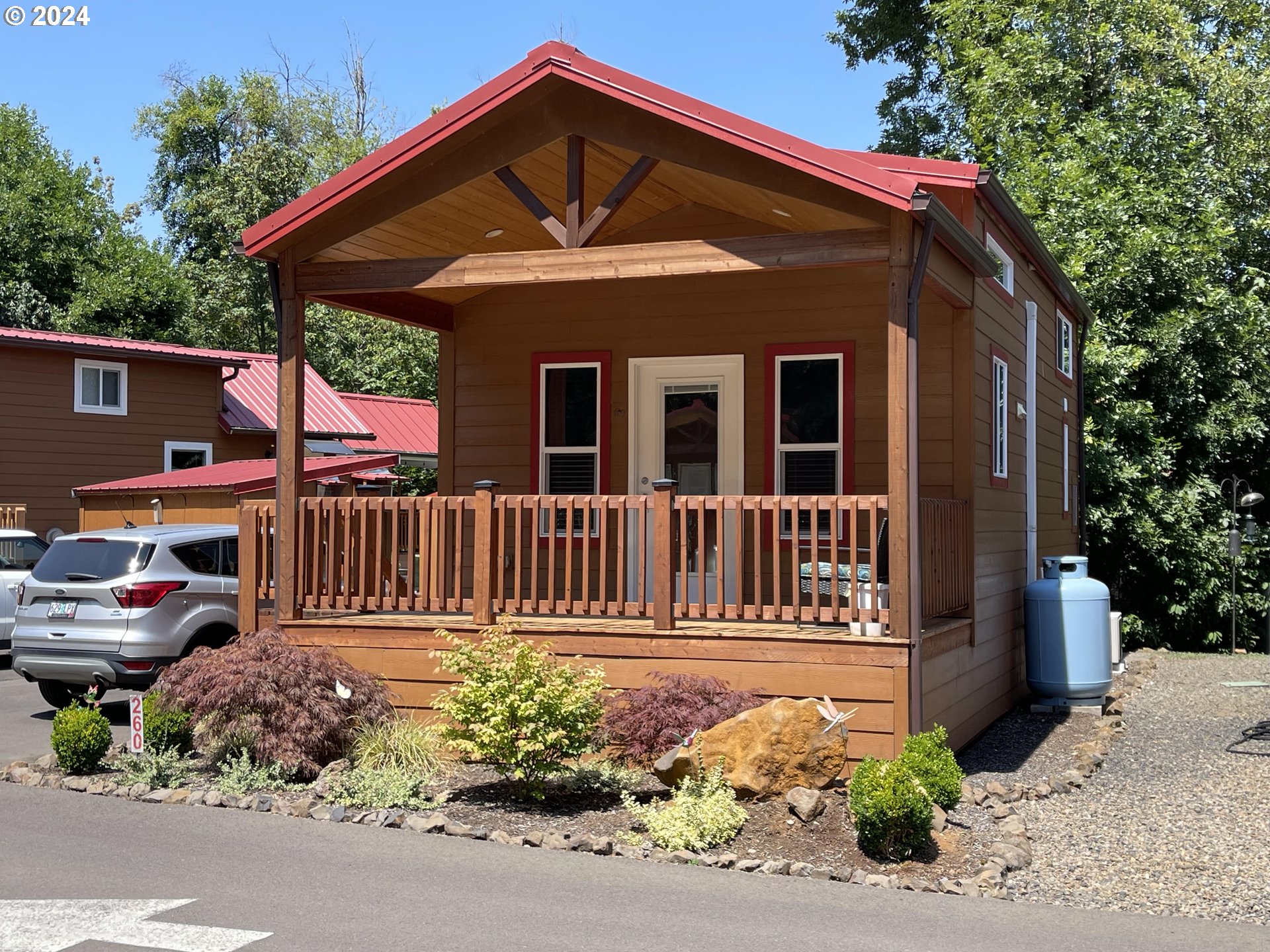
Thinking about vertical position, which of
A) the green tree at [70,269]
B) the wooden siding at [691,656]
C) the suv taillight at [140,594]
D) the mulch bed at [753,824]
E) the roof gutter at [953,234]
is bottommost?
the mulch bed at [753,824]

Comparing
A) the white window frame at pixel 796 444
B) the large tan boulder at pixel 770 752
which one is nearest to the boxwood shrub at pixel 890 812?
the large tan boulder at pixel 770 752

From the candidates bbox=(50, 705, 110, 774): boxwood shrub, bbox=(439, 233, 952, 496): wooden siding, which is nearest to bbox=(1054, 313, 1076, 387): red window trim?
bbox=(439, 233, 952, 496): wooden siding

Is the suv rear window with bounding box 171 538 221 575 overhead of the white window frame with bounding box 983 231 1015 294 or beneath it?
beneath

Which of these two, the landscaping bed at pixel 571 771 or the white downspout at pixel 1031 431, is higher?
the white downspout at pixel 1031 431

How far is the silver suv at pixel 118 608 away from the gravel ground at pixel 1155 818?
6.31 m

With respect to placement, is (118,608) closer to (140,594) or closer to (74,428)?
(140,594)

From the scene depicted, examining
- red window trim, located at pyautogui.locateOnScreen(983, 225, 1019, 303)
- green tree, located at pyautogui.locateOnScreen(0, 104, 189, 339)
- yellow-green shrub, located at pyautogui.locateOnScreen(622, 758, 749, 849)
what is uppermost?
green tree, located at pyautogui.locateOnScreen(0, 104, 189, 339)

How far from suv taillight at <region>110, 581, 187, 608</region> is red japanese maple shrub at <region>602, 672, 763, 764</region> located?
4277 mm

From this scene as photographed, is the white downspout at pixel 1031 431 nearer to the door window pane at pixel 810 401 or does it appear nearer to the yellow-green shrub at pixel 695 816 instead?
the door window pane at pixel 810 401

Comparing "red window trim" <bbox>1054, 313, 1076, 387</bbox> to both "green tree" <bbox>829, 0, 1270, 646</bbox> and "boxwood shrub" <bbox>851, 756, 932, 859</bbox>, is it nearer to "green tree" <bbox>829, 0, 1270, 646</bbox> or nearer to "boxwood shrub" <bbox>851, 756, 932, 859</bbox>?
"green tree" <bbox>829, 0, 1270, 646</bbox>

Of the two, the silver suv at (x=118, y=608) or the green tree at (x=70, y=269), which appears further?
the green tree at (x=70, y=269)

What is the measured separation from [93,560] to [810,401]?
240 inches

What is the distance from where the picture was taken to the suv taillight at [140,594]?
33.4 ft

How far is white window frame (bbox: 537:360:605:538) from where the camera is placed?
11.5 m
